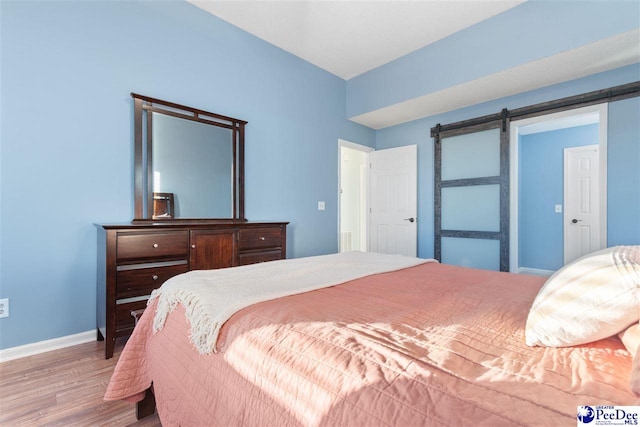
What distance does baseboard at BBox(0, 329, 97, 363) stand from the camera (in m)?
2.02

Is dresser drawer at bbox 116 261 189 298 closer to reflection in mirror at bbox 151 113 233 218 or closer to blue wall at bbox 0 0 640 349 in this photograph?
blue wall at bbox 0 0 640 349

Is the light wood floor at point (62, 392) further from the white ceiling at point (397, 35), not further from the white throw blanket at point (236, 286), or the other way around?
the white ceiling at point (397, 35)

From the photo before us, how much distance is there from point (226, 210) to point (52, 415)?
6.28 ft

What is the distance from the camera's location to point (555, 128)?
4871mm

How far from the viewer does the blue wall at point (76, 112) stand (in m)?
2.05

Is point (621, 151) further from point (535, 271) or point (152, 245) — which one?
point (152, 245)

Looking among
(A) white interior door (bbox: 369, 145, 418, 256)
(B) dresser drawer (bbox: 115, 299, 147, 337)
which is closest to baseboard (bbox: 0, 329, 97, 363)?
Result: (B) dresser drawer (bbox: 115, 299, 147, 337)

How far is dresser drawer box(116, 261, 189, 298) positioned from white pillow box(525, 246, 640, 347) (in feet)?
7.40

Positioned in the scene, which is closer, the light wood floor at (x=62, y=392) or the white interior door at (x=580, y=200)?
the light wood floor at (x=62, y=392)

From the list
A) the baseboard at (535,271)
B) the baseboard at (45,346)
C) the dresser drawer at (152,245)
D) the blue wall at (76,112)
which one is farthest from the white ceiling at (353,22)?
the baseboard at (535,271)

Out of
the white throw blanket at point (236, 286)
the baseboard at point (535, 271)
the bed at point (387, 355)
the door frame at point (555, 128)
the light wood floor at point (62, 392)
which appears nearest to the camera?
the bed at point (387, 355)

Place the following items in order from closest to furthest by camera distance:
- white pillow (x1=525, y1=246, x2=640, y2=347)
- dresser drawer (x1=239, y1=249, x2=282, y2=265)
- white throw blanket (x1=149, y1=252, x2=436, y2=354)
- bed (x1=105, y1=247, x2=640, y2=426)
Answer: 1. bed (x1=105, y1=247, x2=640, y2=426)
2. white pillow (x1=525, y1=246, x2=640, y2=347)
3. white throw blanket (x1=149, y1=252, x2=436, y2=354)
4. dresser drawer (x1=239, y1=249, x2=282, y2=265)

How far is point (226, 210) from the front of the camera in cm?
305

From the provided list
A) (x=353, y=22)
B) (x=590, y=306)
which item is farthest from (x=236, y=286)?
(x=353, y=22)
